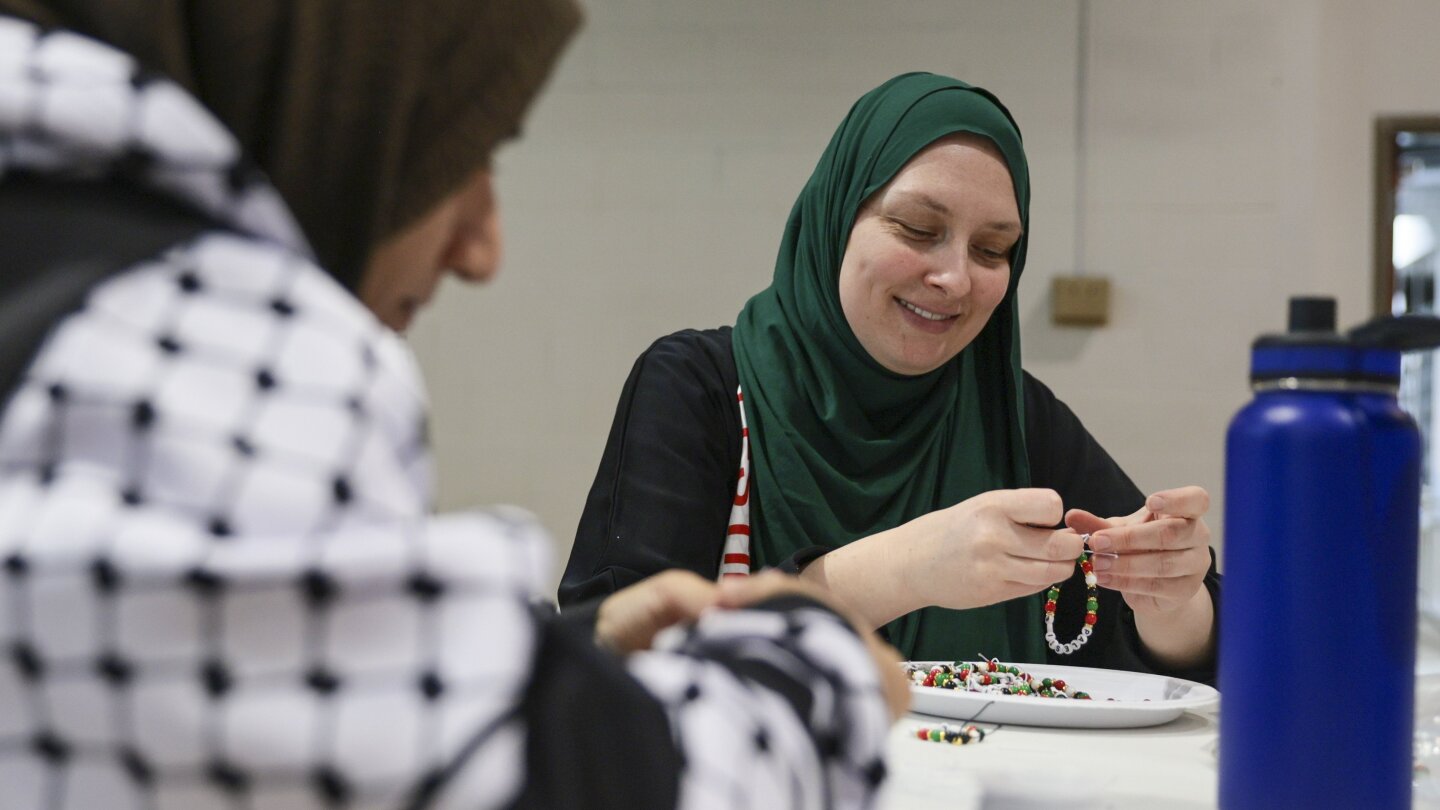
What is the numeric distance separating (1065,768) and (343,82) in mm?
648

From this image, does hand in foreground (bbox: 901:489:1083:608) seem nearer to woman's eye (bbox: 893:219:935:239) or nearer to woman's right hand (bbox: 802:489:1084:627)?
woman's right hand (bbox: 802:489:1084:627)

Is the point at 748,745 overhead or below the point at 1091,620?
overhead

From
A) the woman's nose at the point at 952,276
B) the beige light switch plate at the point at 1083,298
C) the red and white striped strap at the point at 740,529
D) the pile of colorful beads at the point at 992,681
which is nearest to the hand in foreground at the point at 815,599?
the pile of colorful beads at the point at 992,681

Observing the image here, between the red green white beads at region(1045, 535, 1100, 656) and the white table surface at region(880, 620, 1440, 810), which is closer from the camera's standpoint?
the white table surface at region(880, 620, 1440, 810)

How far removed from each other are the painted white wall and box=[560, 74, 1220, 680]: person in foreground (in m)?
1.24

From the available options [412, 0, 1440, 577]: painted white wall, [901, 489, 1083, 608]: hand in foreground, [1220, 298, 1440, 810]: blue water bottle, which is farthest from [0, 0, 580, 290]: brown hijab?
[412, 0, 1440, 577]: painted white wall

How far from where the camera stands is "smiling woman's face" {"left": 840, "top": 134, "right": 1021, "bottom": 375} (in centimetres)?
151

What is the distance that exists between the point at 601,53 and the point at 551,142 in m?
0.25

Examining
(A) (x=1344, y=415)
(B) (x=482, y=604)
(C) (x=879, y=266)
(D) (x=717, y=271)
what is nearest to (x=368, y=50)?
(B) (x=482, y=604)

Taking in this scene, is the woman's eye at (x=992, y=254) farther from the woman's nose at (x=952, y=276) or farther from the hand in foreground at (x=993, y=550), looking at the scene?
the hand in foreground at (x=993, y=550)

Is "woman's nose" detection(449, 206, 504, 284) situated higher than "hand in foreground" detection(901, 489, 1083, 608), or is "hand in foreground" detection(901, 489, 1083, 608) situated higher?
"woman's nose" detection(449, 206, 504, 284)

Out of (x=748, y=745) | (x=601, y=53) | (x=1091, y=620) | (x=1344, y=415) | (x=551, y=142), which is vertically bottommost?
(x=1091, y=620)

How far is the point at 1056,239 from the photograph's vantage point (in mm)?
2852

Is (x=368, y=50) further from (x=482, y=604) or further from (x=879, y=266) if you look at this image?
(x=879, y=266)
